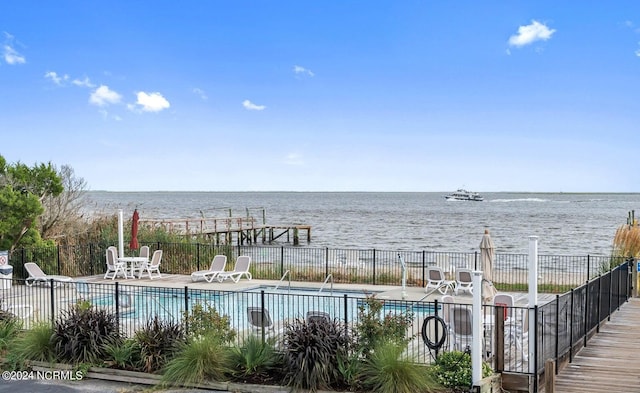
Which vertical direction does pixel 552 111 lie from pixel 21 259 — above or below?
above

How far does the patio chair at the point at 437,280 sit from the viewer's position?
60.7 feet

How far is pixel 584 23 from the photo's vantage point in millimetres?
30266

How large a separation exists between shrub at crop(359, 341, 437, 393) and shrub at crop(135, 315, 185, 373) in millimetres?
3108

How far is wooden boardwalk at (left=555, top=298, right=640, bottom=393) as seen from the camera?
9.48 meters

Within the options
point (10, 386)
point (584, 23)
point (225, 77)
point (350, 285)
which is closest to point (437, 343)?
point (10, 386)

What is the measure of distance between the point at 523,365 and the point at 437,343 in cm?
146

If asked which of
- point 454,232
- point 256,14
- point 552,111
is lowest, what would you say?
point 454,232

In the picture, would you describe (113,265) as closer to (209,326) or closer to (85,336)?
(85,336)

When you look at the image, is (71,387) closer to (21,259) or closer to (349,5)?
(21,259)

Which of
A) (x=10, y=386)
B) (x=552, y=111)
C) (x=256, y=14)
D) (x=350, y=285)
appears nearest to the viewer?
(x=10, y=386)

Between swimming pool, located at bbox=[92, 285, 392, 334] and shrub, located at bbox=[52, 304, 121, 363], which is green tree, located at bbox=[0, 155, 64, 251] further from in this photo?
shrub, located at bbox=[52, 304, 121, 363]

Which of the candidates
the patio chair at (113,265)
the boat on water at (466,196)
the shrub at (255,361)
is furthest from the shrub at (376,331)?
the boat on water at (466,196)

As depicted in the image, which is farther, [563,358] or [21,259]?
[21,259]

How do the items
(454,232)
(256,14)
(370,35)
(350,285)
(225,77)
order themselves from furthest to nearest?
1. (454,232)
2. (225,77)
3. (370,35)
4. (256,14)
5. (350,285)
